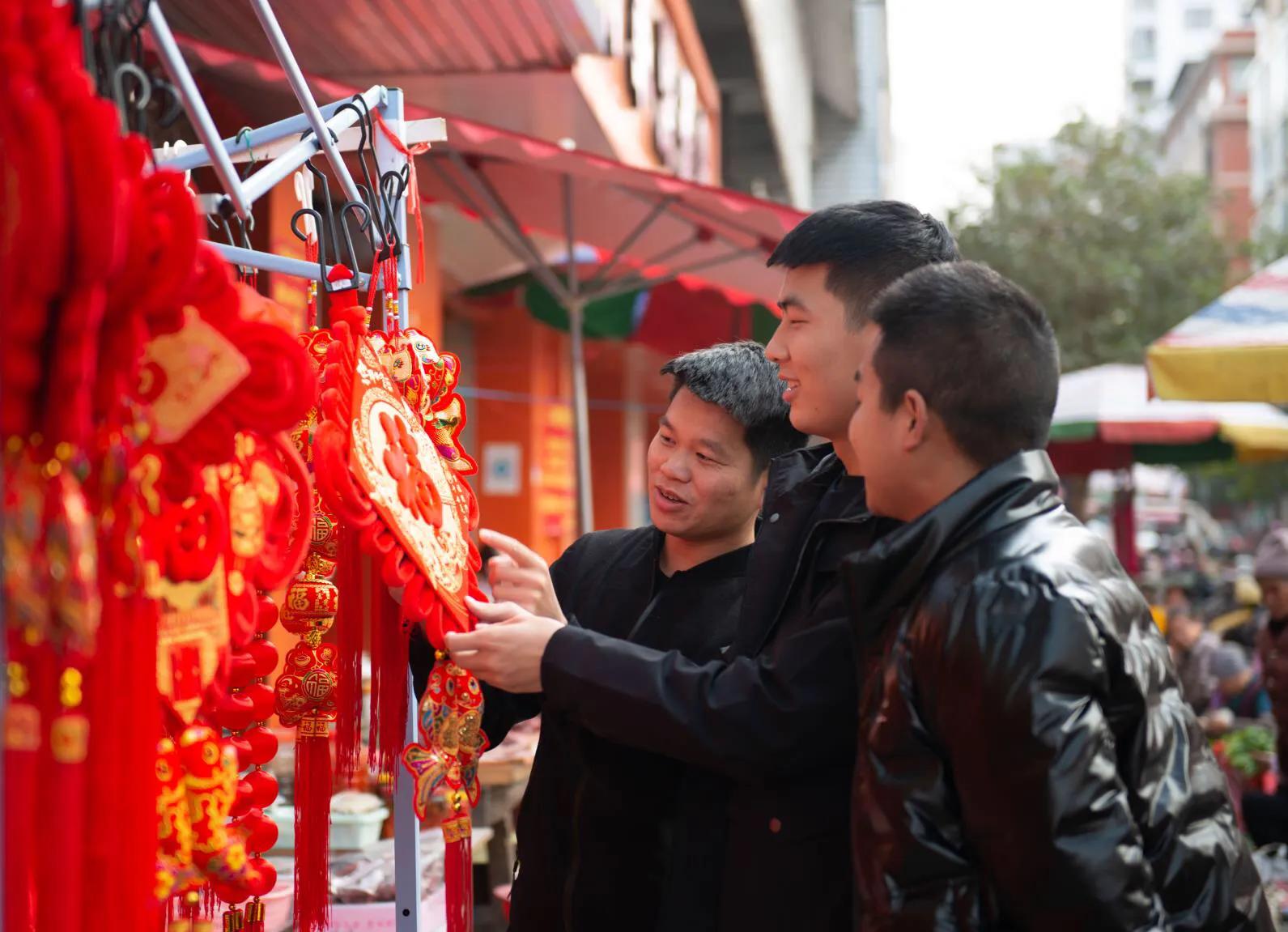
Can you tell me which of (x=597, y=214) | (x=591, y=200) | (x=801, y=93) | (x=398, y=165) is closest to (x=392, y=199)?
(x=398, y=165)

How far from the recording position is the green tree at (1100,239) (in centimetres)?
2272

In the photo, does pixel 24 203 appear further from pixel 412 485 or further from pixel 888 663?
pixel 888 663

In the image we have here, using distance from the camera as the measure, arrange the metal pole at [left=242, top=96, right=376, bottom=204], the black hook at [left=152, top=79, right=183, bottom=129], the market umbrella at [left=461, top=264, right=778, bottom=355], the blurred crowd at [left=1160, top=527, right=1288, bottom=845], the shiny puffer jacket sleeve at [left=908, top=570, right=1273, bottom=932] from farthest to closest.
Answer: the market umbrella at [left=461, top=264, right=778, bottom=355], the blurred crowd at [left=1160, top=527, right=1288, bottom=845], the metal pole at [left=242, top=96, right=376, bottom=204], the black hook at [left=152, top=79, right=183, bottom=129], the shiny puffer jacket sleeve at [left=908, top=570, right=1273, bottom=932]

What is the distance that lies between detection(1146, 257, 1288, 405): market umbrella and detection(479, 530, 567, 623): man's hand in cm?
337

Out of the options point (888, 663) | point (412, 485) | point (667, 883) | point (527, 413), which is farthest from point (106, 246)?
point (527, 413)

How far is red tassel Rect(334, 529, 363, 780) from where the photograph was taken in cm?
200

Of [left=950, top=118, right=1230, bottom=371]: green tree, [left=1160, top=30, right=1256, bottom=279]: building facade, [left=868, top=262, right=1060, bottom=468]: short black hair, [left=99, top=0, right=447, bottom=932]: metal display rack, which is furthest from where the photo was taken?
[left=1160, top=30, right=1256, bottom=279]: building facade

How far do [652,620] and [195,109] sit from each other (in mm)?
1165

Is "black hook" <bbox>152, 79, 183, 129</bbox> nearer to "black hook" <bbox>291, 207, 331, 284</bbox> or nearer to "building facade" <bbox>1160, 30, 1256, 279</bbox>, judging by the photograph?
"black hook" <bbox>291, 207, 331, 284</bbox>

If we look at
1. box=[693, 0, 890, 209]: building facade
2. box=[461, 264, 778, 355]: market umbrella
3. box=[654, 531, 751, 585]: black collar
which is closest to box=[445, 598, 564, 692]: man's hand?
box=[654, 531, 751, 585]: black collar

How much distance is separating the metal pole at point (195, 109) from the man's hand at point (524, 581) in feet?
2.11

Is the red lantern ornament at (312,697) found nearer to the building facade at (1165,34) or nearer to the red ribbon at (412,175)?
the red ribbon at (412,175)

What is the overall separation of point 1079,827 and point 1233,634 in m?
10.4

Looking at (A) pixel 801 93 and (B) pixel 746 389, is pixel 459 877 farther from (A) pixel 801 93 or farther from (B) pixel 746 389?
(A) pixel 801 93
